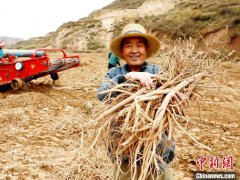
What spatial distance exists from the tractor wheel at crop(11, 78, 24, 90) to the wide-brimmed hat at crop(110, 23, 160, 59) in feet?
18.1

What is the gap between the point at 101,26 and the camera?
28.2 m

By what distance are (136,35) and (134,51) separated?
0.11 metres

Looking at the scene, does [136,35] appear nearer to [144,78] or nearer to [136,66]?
→ [136,66]

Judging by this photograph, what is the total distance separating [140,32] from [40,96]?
15.9 feet

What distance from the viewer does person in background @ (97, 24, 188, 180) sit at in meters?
1.96

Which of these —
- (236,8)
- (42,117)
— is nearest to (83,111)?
(42,117)

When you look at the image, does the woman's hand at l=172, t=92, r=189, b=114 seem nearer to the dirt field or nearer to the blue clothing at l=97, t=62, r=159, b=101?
the dirt field

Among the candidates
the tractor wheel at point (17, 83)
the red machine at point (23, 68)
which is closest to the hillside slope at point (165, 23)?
the red machine at point (23, 68)

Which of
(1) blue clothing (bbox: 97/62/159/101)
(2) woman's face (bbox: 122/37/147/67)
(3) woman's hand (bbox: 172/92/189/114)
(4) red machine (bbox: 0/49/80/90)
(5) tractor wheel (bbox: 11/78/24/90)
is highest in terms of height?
(2) woman's face (bbox: 122/37/147/67)

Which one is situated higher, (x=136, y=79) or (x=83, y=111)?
(x=136, y=79)

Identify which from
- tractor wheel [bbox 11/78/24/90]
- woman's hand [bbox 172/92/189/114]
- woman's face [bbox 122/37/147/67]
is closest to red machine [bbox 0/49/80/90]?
tractor wheel [bbox 11/78/24/90]

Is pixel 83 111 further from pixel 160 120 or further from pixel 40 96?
pixel 160 120

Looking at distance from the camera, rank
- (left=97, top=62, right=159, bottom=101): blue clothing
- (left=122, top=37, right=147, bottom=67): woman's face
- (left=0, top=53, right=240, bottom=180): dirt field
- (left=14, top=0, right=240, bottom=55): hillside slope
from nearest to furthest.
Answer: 1. (left=97, top=62, right=159, bottom=101): blue clothing
2. (left=122, top=37, right=147, bottom=67): woman's face
3. (left=0, top=53, right=240, bottom=180): dirt field
4. (left=14, top=0, right=240, bottom=55): hillside slope

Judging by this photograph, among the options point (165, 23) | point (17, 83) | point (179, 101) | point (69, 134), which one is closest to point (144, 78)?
point (179, 101)
